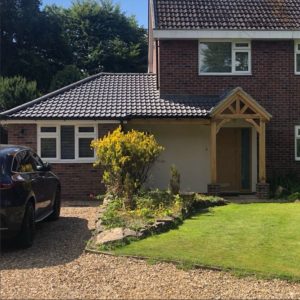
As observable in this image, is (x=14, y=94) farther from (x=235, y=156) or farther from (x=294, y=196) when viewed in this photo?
(x=294, y=196)

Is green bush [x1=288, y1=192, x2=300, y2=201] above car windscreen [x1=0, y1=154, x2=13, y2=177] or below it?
below

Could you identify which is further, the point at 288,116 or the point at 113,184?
the point at 288,116

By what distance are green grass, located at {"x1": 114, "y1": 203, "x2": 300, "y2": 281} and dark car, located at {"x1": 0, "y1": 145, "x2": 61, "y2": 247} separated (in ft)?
5.22

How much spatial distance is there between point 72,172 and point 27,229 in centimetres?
868

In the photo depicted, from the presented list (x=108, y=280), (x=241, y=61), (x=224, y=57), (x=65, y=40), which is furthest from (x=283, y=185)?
(x=65, y=40)

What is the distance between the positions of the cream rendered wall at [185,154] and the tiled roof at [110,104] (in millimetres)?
862

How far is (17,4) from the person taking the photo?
41.8 meters

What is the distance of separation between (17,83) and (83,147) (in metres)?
14.6

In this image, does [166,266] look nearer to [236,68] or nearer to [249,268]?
[249,268]

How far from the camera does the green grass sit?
730cm

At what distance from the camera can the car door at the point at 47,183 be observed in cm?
1007

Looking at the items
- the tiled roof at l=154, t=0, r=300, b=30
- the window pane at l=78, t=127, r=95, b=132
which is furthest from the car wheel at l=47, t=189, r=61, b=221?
the tiled roof at l=154, t=0, r=300, b=30

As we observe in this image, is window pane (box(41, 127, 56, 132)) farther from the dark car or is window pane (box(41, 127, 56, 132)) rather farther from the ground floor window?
the dark car

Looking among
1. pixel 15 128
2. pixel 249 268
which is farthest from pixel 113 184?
pixel 249 268
